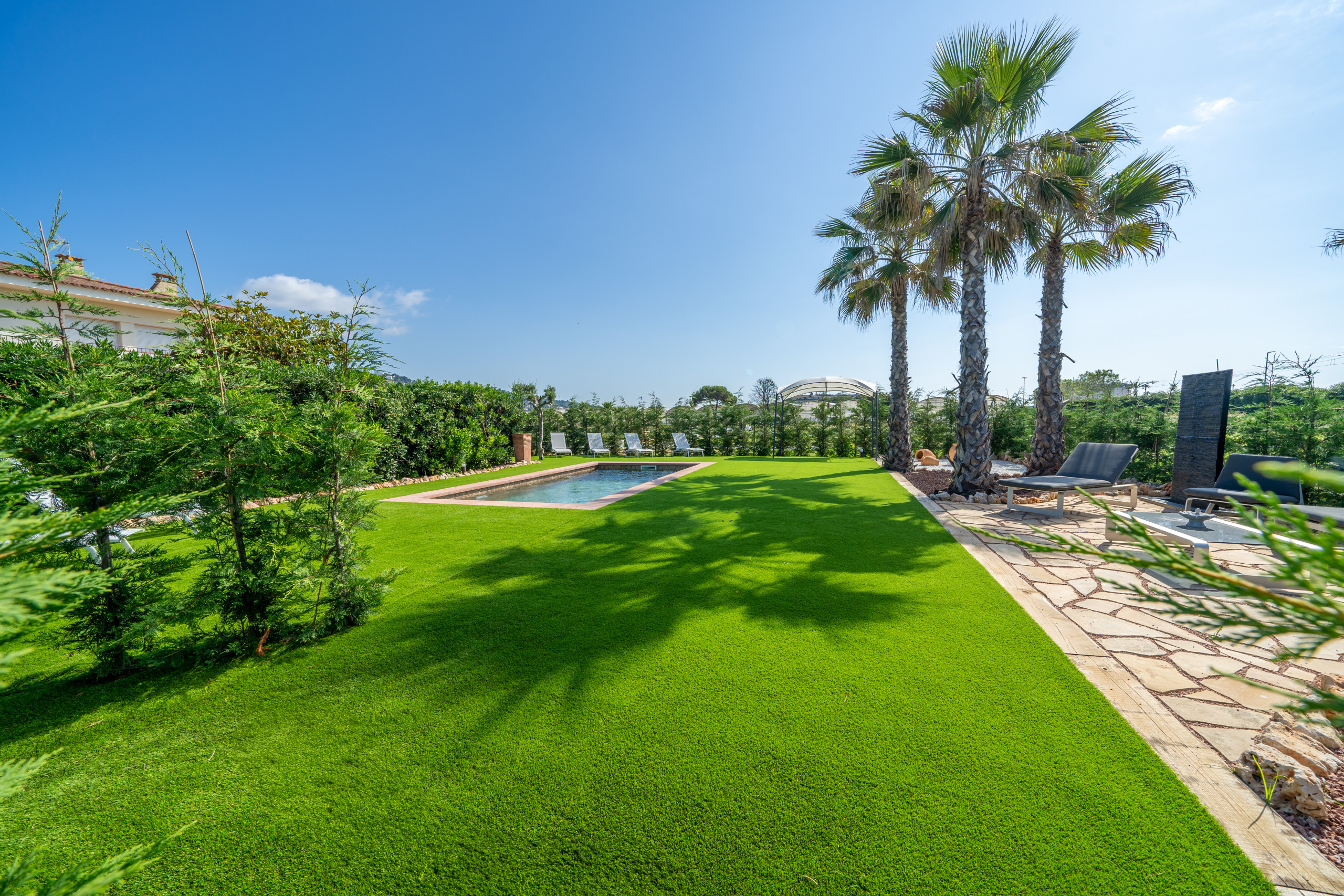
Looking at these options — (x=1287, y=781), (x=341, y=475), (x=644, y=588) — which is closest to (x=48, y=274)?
(x=341, y=475)

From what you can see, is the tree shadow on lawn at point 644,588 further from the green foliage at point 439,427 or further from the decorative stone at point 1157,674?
the green foliage at point 439,427

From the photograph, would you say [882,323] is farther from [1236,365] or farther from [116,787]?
[116,787]

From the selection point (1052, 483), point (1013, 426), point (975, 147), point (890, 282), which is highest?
point (975, 147)

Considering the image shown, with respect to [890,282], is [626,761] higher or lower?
lower

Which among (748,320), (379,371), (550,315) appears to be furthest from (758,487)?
(550,315)

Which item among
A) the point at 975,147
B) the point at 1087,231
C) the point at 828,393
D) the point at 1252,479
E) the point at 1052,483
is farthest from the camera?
the point at 828,393

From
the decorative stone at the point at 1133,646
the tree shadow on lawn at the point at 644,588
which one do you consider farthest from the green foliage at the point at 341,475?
the decorative stone at the point at 1133,646

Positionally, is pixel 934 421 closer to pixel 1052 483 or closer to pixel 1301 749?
pixel 1052 483

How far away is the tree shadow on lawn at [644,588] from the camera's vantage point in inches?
123

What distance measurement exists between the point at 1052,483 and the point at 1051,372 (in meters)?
4.53

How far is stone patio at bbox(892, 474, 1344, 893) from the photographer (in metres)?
1.84

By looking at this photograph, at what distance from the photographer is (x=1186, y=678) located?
2.88 meters

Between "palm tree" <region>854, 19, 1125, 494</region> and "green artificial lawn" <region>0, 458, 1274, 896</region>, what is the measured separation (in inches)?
234

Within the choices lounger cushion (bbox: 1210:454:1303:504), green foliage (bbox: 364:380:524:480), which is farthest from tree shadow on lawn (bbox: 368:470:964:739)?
green foliage (bbox: 364:380:524:480)
